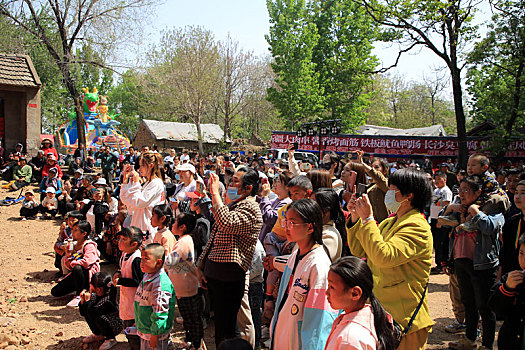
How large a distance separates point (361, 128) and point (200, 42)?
54.2ft

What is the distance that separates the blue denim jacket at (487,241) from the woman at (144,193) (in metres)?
3.75

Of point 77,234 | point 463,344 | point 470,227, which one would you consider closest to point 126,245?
point 77,234

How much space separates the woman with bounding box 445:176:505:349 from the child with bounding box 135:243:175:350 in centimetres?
315

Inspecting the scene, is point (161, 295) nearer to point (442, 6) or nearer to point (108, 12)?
point (442, 6)

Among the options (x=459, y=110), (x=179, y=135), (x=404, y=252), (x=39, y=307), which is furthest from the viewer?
(x=179, y=135)

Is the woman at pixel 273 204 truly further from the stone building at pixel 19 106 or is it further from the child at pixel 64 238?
the stone building at pixel 19 106

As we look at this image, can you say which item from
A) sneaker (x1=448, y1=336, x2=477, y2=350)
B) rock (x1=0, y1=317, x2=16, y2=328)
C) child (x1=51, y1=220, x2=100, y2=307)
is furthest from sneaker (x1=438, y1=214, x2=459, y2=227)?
rock (x1=0, y1=317, x2=16, y2=328)

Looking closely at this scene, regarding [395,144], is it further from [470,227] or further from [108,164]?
[470,227]

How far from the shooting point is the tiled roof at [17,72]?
46.1ft

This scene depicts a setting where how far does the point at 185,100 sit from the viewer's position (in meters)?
29.7

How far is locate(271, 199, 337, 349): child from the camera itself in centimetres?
235

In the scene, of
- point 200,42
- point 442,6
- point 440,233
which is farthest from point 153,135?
point 440,233

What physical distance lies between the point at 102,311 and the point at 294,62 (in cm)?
2971

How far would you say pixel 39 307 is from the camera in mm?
5508
